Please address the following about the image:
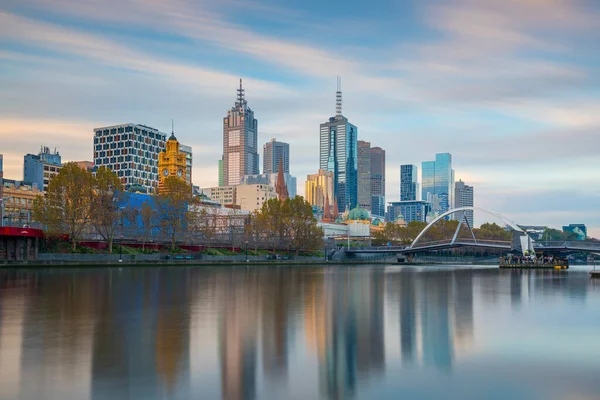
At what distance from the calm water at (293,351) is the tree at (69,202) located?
66.3 metres

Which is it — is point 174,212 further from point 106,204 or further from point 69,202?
point 69,202

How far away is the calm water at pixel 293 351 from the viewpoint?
12.6m

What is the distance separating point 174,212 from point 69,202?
2190cm

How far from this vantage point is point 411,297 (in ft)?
115

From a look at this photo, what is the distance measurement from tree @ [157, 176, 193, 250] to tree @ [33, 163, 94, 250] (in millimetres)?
17996

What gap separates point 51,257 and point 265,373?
77.1 metres

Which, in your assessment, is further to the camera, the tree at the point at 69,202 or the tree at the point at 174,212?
the tree at the point at 174,212

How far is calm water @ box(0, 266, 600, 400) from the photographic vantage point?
12625 mm

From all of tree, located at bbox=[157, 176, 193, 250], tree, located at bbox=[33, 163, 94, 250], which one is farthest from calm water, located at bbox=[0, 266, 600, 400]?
tree, located at bbox=[157, 176, 193, 250]

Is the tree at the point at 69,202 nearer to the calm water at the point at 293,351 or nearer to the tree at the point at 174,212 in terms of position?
the tree at the point at 174,212

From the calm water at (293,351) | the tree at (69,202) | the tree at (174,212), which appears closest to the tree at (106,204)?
the tree at (69,202)

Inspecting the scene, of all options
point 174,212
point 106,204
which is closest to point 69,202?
point 106,204

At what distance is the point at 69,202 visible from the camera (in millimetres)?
95875

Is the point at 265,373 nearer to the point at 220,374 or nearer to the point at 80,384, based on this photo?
the point at 220,374
